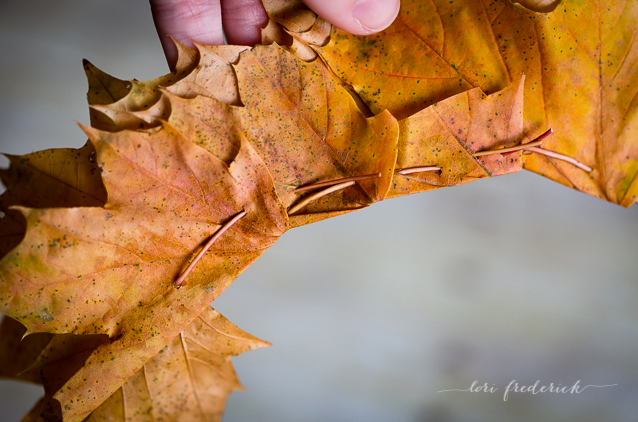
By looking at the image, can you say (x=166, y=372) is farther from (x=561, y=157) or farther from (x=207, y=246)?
(x=561, y=157)

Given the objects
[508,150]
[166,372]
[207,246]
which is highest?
[508,150]

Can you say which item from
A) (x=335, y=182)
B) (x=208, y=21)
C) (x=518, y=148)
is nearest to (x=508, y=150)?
(x=518, y=148)

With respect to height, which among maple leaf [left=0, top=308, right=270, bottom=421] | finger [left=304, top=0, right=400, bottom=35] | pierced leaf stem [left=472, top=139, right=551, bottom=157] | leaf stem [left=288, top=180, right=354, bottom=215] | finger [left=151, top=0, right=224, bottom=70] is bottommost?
maple leaf [left=0, top=308, right=270, bottom=421]

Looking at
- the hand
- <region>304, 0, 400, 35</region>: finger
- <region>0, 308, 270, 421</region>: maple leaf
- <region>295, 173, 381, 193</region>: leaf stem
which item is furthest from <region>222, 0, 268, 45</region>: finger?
<region>0, 308, 270, 421</region>: maple leaf

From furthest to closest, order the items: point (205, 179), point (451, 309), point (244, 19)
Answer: point (451, 309)
point (244, 19)
point (205, 179)

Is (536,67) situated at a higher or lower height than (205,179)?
higher

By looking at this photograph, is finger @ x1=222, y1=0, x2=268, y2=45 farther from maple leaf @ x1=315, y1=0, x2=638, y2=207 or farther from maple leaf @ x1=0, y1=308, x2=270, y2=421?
maple leaf @ x1=0, y1=308, x2=270, y2=421

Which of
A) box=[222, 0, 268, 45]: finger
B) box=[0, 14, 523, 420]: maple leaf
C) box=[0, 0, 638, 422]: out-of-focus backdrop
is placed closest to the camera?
box=[0, 14, 523, 420]: maple leaf
